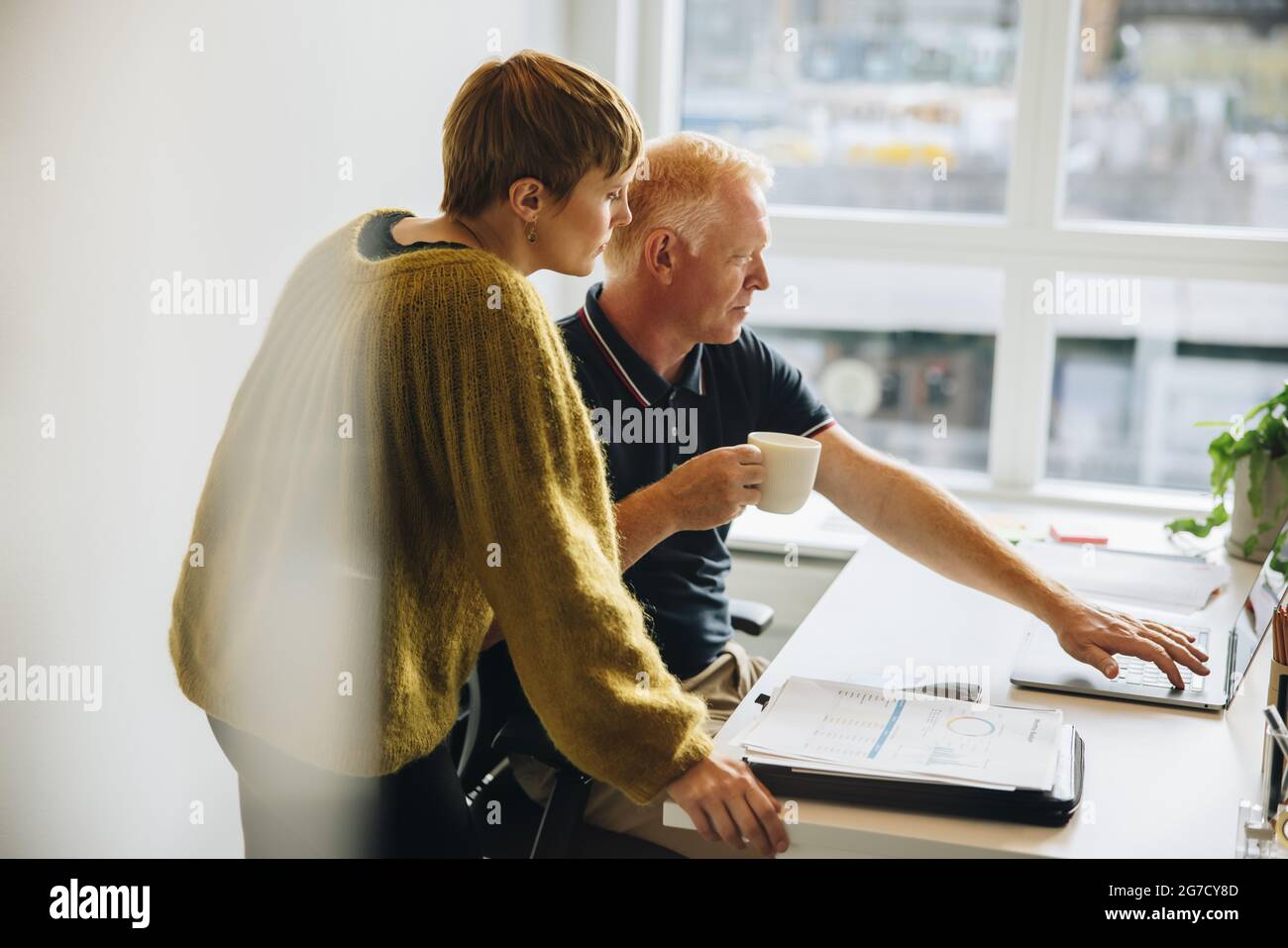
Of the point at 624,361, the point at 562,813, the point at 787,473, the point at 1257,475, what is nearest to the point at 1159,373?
the point at 1257,475

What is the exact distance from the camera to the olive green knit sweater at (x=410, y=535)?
1.07m

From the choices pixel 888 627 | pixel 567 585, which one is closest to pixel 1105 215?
pixel 888 627

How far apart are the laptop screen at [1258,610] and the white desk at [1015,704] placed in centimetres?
3

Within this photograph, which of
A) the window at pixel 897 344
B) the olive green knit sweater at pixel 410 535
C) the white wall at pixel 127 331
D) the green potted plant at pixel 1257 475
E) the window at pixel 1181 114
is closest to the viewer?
the olive green knit sweater at pixel 410 535

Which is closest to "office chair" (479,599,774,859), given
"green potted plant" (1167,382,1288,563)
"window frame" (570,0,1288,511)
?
"green potted plant" (1167,382,1288,563)

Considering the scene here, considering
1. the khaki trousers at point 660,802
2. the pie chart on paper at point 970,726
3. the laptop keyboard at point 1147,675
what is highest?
the pie chart on paper at point 970,726

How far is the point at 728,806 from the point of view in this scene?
1.12m

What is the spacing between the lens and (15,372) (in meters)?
1.40

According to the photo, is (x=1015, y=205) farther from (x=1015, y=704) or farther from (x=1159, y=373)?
(x=1015, y=704)

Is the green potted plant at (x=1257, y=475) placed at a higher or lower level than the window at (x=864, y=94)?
lower

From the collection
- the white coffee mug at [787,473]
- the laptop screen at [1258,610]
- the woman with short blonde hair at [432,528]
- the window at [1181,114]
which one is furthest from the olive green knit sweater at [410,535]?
the window at [1181,114]

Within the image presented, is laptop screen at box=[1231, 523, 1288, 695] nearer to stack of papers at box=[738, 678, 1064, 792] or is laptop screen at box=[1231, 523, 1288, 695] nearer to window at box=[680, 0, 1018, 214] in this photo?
stack of papers at box=[738, 678, 1064, 792]

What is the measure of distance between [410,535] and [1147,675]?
938 mm

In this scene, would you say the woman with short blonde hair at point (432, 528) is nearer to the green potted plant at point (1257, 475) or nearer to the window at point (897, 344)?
the green potted plant at point (1257, 475)
